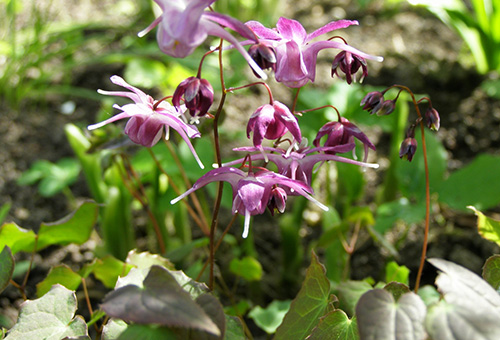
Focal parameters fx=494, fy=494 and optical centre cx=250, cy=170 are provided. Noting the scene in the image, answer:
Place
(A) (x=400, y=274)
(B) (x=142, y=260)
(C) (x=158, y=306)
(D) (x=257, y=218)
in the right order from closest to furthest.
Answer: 1. (C) (x=158, y=306)
2. (B) (x=142, y=260)
3. (A) (x=400, y=274)
4. (D) (x=257, y=218)

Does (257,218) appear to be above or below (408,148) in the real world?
below

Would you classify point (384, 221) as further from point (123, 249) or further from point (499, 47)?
point (499, 47)

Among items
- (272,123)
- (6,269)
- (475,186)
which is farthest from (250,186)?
(475,186)

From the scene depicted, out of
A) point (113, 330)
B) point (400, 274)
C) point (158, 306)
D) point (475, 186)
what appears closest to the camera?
point (158, 306)

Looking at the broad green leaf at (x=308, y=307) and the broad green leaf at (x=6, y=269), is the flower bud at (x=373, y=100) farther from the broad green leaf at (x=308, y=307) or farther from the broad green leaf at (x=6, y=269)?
the broad green leaf at (x=6, y=269)

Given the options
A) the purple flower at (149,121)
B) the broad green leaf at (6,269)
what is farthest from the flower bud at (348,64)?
the broad green leaf at (6,269)

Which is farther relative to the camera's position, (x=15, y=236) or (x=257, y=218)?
(x=257, y=218)

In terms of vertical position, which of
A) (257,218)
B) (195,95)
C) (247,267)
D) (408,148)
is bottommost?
(257,218)

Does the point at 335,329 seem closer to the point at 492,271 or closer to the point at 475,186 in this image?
the point at 492,271
